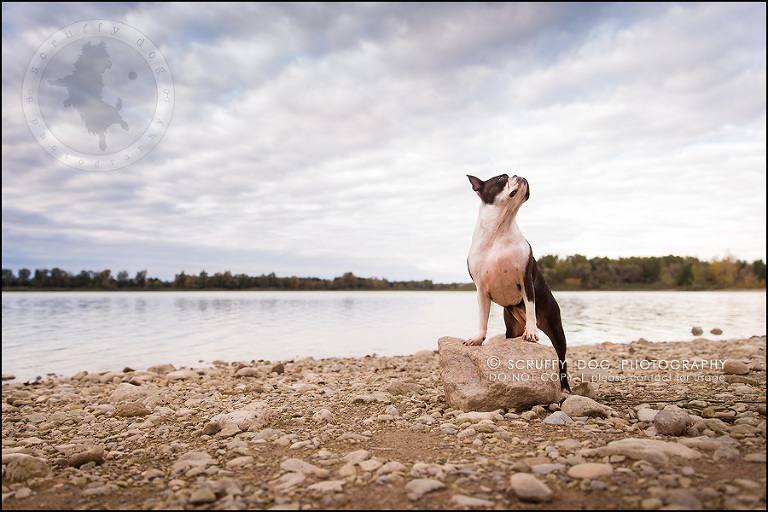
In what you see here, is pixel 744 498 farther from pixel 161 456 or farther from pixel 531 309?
pixel 161 456

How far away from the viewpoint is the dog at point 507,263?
19.7 ft

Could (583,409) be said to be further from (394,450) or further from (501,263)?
(394,450)

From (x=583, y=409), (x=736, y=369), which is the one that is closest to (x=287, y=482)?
(x=583, y=409)

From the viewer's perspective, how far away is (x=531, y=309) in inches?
243

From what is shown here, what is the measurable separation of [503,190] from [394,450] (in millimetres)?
3371

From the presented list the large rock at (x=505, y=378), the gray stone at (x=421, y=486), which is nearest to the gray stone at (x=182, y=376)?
the large rock at (x=505, y=378)

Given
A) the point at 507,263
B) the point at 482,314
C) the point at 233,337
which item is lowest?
the point at 233,337

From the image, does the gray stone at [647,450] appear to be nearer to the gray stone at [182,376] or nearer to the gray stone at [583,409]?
the gray stone at [583,409]

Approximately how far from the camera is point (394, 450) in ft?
15.2

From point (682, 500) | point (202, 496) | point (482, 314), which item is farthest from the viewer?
point (482, 314)

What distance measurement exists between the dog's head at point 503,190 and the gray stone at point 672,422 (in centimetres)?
285

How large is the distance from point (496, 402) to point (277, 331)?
1804cm

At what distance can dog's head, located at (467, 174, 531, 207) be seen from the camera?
5871 mm

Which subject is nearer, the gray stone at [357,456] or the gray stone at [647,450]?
the gray stone at [647,450]
